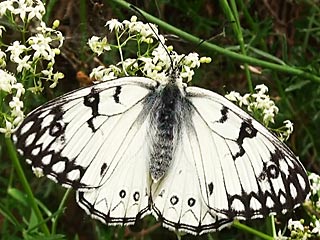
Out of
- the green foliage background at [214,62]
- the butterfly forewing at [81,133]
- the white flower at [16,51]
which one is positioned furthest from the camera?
the green foliage background at [214,62]

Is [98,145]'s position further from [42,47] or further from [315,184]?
[315,184]

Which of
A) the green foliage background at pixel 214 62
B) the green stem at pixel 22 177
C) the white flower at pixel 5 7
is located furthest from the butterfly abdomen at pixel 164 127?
the green foliage background at pixel 214 62

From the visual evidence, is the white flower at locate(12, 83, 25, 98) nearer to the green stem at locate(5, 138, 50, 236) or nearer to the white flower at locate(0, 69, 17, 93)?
the white flower at locate(0, 69, 17, 93)

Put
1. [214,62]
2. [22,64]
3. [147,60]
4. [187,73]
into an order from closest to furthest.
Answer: [22,64] → [147,60] → [187,73] → [214,62]

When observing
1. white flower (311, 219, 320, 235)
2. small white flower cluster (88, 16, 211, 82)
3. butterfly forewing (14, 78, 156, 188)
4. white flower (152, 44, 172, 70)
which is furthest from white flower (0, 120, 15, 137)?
white flower (311, 219, 320, 235)

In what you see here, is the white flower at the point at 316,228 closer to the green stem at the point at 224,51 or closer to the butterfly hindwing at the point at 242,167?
the butterfly hindwing at the point at 242,167

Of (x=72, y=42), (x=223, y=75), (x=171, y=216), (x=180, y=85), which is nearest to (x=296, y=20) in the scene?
(x=223, y=75)

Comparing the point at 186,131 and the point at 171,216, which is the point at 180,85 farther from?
the point at 171,216

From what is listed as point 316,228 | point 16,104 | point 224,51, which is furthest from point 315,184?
point 16,104
